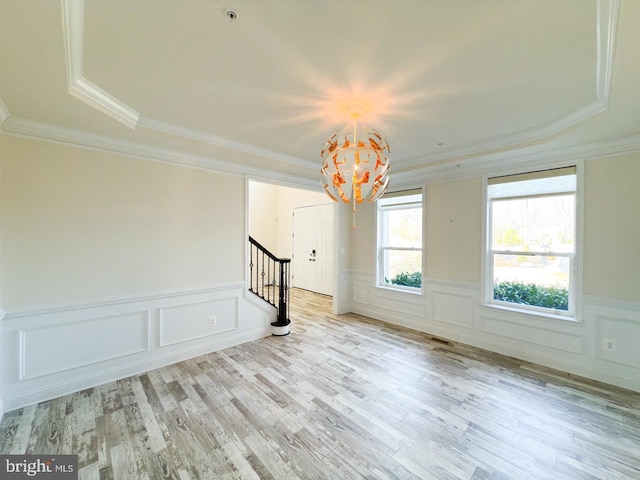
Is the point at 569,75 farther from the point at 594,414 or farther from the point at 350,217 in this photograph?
the point at 350,217

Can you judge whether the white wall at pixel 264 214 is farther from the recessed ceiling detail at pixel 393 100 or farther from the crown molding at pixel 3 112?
the crown molding at pixel 3 112

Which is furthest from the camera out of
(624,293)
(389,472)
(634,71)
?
(624,293)

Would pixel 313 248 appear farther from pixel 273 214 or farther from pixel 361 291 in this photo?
pixel 361 291

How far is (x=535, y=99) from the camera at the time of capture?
2053mm

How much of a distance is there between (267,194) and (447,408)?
268 inches

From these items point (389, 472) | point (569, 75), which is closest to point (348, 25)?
point (569, 75)

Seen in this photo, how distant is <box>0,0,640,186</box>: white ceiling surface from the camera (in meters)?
1.25

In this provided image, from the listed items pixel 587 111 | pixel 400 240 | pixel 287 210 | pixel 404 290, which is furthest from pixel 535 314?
pixel 287 210

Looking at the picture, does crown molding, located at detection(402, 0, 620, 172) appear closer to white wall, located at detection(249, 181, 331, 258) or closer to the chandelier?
the chandelier

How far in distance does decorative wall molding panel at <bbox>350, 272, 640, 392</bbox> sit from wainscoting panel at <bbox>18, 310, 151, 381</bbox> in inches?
147

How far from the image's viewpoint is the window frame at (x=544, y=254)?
288 centimetres

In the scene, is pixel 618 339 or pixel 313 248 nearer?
pixel 618 339

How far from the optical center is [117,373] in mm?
2711

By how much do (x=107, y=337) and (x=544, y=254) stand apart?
5094 mm
